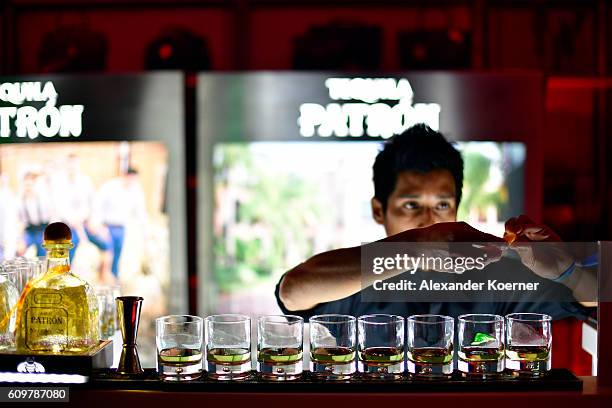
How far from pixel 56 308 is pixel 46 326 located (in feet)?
0.11

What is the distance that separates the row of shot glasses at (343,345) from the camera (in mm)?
1215

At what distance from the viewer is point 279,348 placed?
1.23m

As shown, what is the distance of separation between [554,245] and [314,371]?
1.41 feet

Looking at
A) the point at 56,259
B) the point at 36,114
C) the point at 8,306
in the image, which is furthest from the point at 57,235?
the point at 36,114

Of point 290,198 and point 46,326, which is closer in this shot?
point 46,326

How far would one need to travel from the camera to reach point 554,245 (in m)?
1.32

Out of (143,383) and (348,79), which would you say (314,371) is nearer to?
(143,383)

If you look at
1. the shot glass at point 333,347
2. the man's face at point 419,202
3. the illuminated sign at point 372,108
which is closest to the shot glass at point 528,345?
the shot glass at point 333,347

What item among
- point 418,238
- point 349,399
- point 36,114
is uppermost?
point 36,114

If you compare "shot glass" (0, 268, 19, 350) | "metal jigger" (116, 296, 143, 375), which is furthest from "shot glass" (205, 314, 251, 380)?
"shot glass" (0, 268, 19, 350)

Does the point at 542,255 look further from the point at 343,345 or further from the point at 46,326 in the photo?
the point at 46,326

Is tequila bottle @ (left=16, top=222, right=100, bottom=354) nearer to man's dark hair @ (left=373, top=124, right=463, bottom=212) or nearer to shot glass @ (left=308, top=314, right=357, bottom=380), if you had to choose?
shot glass @ (left=308, top=314, right=357, bottom=380)

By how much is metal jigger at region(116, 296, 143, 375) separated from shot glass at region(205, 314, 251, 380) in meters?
0.12

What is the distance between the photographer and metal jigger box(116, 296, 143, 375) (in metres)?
1.26
